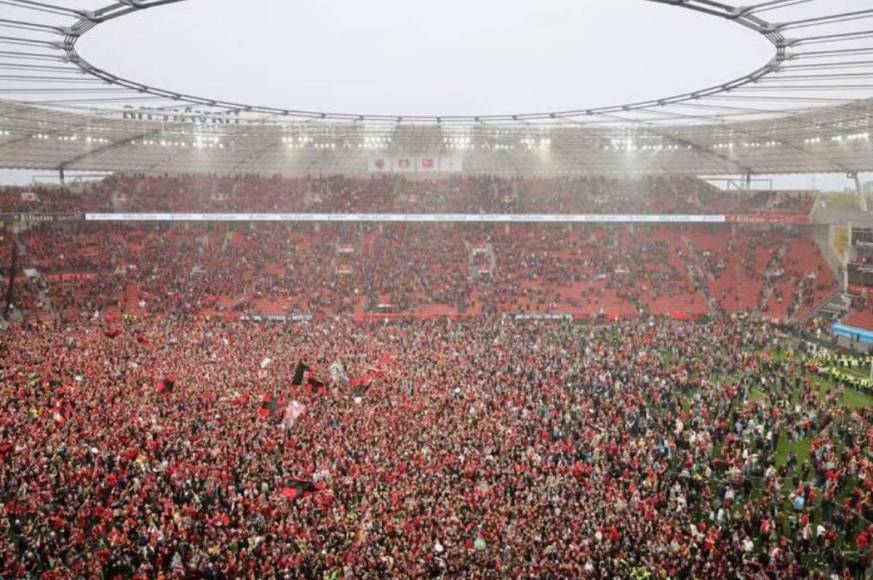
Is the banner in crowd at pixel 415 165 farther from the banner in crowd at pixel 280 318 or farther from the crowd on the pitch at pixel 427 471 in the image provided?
the crowd on the pitch at pixel 427 471

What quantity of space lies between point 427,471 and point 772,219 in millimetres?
36770

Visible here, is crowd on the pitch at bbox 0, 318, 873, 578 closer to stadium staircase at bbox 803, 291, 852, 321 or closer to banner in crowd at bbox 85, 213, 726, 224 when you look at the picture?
stadium staircase at bbox 803, 291, 852, 321

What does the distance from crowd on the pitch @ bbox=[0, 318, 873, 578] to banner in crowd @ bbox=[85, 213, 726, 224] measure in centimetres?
2075

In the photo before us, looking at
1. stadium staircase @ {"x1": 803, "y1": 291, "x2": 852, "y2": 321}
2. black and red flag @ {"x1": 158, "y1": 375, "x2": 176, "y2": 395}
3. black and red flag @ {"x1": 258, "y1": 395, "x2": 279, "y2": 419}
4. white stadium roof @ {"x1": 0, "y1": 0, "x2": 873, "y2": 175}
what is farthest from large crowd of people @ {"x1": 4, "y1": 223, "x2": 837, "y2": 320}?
black and red flag @ {"x1": 258, "y1": 395, "x2": 279, "y2": 419}

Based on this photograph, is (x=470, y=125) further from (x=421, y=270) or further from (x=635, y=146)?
(x=635, y=146)

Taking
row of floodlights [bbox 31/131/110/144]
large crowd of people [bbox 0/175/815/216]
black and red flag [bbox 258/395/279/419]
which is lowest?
black and red flag [bbox 258/395/279/419]

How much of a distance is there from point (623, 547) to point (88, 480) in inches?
458

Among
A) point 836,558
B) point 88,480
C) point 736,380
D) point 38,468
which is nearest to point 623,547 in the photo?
point 836,558

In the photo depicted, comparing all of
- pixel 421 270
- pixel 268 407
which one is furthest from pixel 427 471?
pixel 421 270

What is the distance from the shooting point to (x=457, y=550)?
1076 centimetres

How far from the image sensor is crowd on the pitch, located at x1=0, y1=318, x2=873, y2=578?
10695 mm

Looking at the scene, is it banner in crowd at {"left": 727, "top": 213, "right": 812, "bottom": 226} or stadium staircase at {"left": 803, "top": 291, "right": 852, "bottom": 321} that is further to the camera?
banner in crowd at {"left": 727, "top": 213, "right": 812, "bottom": 226}

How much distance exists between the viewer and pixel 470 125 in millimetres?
36219

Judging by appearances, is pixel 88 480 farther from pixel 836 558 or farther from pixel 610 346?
pixel 610 346
